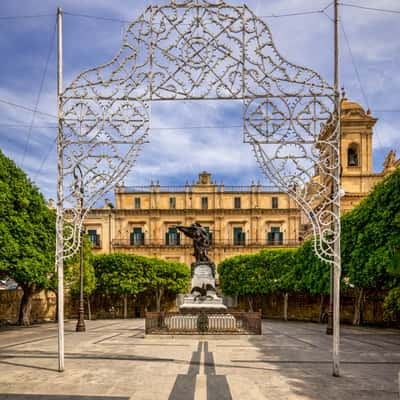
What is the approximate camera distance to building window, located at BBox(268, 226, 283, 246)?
52.9 m

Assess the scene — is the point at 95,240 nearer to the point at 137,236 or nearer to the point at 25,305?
the point at 137,236

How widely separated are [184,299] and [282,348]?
22.7 feet

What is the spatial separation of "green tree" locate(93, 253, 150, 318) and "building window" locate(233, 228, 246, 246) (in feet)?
55.1

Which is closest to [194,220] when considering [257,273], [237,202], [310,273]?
[237,202]

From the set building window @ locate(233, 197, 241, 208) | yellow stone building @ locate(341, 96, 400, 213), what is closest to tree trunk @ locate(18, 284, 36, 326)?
yellow stone building @ locate(341, 96, 400, 213)

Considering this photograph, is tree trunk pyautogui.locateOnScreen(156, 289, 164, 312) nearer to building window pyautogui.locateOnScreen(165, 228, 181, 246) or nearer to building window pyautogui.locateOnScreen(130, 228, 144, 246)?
building window pyautogui.locateOnScreen(165, 228, 181, 246)

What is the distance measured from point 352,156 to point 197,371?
1265 inches

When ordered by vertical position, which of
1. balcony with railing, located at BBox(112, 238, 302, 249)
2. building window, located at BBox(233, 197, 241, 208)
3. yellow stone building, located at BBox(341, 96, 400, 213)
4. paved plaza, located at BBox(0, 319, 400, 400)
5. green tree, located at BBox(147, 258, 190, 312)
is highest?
yellow stone building, located at BBox(341, 96, 400, 213)

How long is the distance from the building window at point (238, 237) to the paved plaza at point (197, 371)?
127 ft

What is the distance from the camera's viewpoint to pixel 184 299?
1978 cm

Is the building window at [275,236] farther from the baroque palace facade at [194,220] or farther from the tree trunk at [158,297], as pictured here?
the tree trunk at [158,297]

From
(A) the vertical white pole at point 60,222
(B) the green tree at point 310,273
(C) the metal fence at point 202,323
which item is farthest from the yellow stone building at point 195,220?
(A) the vertical white pole at point 60,222

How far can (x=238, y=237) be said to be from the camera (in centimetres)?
5359

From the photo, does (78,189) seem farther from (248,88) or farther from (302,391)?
(302,391)
